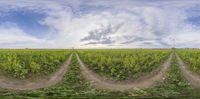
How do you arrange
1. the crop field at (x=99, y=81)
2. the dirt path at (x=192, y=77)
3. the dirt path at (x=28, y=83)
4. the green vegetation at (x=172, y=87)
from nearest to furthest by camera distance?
the crop field at (x=99, y=81) < the green vegetation at (x=172, y=87) < the dirt path at (x=28, y=83) < the dirt path at (x=192, y=77)

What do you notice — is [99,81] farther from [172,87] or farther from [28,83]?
[172,87]

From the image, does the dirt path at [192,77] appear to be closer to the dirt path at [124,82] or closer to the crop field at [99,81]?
the crop field at [99,81]

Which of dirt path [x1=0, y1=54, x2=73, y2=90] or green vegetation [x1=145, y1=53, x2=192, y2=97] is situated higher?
dirt path [x1=0, y1=54, x2=73, y2=90]

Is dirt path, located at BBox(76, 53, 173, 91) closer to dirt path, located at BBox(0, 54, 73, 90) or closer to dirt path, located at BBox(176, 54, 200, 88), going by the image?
dirt path, located at BBox(176, 54, 200, 88)

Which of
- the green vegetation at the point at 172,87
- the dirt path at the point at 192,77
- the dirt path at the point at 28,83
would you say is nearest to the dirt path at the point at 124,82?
the green vegetation at the point at 172,87

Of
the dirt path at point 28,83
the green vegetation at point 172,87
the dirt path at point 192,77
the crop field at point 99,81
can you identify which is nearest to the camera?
the crop field at point 99,81

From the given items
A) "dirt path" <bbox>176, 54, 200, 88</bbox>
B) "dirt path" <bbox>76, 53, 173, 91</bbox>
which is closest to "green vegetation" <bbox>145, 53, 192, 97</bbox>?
"dirt path" <bbox>176, 54, 200, 88</bbox>

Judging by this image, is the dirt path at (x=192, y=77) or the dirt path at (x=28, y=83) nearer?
the dirt path at (x=28, y=83)

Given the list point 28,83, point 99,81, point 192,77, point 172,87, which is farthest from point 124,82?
point 28,83

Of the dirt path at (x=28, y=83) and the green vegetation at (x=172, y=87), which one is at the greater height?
the dirt path at (x=28, y=83)

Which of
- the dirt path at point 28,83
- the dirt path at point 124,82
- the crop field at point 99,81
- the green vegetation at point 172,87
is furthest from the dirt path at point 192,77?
the dirt path at point 28,83

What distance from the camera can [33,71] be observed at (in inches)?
1304

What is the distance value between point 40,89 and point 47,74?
6.80m

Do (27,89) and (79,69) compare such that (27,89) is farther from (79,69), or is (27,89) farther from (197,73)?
(197,73)
